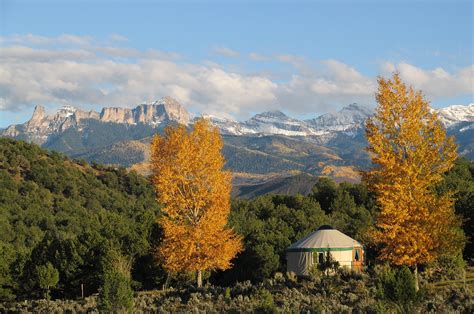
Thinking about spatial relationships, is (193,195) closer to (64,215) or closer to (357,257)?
(357,257)

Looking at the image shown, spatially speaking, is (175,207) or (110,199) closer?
(175,207)

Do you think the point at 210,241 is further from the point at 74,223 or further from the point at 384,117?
the point at 74,223

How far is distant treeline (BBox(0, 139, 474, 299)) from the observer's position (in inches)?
2391

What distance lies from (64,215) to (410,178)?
66.9 metres

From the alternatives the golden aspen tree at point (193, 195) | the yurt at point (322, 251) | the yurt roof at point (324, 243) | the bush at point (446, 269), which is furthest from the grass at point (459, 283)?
the golden aspen tree at point (193, 195)

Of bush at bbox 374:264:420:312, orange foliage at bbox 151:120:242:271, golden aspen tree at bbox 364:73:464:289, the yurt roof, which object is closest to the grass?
golden aspen tree at bbox 364:73:464:289

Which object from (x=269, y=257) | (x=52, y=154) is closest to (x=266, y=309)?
(x=269, y=257)

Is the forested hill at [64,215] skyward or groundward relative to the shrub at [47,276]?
skyward

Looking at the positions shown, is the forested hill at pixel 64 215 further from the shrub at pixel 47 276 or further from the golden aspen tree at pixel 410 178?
the golden aspen tree at pixel 410 178

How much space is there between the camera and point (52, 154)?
387ft

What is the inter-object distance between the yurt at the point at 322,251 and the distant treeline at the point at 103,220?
121cm

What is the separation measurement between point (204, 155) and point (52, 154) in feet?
272

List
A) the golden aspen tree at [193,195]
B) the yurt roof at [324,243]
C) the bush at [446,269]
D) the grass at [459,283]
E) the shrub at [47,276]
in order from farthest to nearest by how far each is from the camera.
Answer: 1. the shrub at [47,276]
2. the yurt roof at [324,243]
3. the golden aspen tree at [193,195]
4. the bush at [446,269]
5. the grass at [459,283]

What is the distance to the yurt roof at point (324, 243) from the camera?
47375mm
